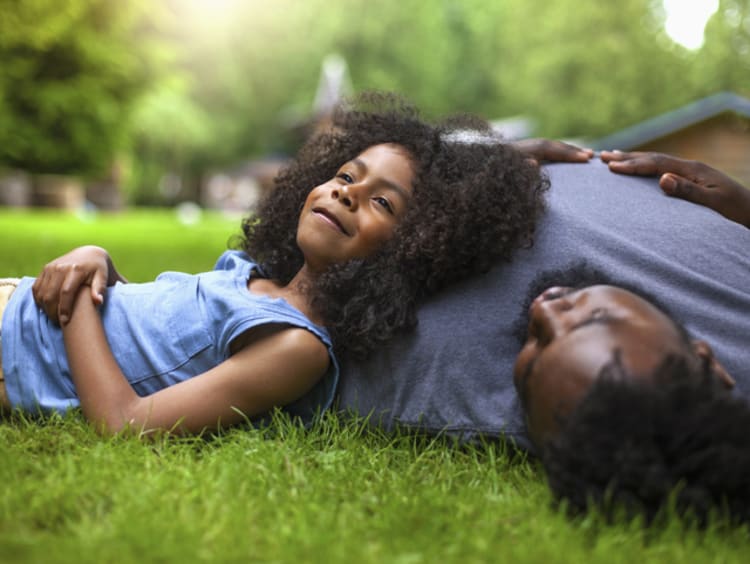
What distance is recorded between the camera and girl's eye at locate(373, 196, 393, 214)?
288 cm

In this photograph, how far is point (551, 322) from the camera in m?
2.14

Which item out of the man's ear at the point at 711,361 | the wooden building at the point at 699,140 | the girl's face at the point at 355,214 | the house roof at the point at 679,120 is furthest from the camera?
the wooden building at the point at 699,140

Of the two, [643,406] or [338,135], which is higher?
[338,135]

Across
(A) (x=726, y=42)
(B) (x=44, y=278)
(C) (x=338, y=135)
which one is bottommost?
(A) (x=726, y=42)

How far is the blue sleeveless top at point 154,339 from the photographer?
2729 mm

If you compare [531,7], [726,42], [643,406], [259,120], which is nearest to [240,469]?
[643,406]

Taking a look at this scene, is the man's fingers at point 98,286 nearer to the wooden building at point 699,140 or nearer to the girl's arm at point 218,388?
the girl's arm at point 218,388

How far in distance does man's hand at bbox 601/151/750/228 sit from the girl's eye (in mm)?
942

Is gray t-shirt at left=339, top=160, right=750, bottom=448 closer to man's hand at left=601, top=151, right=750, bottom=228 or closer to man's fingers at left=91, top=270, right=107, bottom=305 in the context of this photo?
man's hand at left=601, top=151, right=750, bottom=228

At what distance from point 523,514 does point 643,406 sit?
43 cm

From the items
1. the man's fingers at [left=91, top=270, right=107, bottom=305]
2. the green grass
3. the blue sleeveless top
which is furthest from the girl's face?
the man's fingers at [left=91, top=270, right=107, bottom=305]

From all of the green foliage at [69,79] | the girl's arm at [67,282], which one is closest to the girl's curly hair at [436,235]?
the girl's arm at [67,282]

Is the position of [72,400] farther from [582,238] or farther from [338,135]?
[582,238]

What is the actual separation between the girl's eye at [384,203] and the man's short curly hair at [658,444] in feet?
3.91
